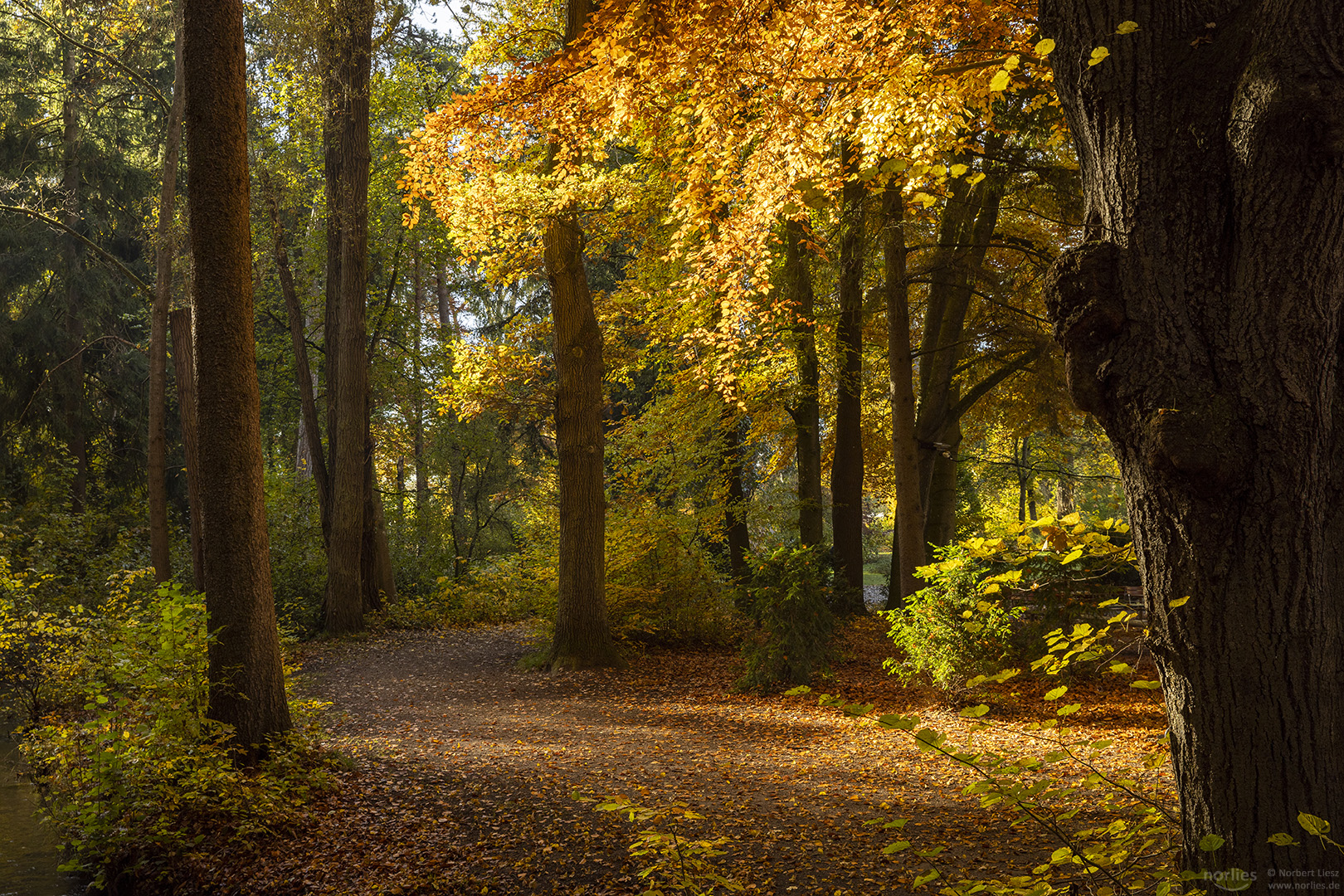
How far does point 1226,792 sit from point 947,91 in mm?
4682

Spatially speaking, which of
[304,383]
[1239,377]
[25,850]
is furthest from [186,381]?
[1239,377]

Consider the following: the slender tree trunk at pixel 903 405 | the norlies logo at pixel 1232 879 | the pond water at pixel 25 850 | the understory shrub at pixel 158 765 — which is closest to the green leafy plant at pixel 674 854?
the norlies logo at pixel 1232 879

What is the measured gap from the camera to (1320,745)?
1.98 m

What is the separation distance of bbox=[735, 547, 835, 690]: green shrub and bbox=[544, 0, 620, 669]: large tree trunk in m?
2.24

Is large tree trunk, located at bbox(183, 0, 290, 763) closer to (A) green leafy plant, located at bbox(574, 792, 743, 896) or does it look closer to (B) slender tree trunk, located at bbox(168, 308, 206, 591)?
(A) green leafy plant, located at bbox(574, 792, 743, 896)

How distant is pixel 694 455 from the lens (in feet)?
47.9

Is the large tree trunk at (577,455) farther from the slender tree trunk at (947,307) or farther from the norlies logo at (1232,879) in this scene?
the norlies logo at (1232,879)

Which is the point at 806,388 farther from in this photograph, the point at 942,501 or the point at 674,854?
the point at 674,854

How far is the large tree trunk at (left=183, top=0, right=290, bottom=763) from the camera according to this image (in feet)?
17.9

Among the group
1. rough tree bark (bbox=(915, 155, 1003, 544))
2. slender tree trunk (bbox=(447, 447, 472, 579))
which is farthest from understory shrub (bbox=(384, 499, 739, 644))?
slender tree trunk (bbox=(447, 447, 472, 579))

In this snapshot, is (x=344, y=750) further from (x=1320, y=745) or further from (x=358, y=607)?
(x=358, y=607)

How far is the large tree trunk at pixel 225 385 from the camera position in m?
5.46

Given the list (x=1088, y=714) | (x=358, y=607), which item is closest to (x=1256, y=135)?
(x=1088, y=714)

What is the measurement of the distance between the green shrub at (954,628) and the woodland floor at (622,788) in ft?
1.25
